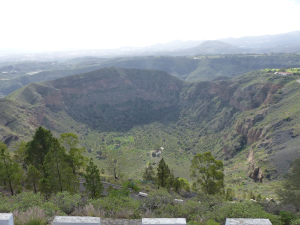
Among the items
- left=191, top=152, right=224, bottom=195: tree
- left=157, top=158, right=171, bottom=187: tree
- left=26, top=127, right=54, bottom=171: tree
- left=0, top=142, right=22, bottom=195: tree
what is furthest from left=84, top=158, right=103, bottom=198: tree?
left=191, top=152, right=224, bottom=195: tree

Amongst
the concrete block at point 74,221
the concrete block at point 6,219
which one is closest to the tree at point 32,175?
the concrete block at point 6,219

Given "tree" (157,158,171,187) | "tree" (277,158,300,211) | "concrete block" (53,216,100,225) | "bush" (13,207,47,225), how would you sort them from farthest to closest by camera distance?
1. "tree" (157,158,171,187)
2. "tree" (277,158,300,211)
3. "bush" (13,207,47,225)
4. "concrete block" (53,216,100,225)

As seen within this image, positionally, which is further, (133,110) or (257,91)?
(133,110)

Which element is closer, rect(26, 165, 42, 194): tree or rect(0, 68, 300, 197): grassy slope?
rect(26, 165, 42, 194): tree

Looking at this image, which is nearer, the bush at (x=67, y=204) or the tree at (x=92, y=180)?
the bush at (x=67, y=204)

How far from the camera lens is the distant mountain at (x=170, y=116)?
5462 centimetres

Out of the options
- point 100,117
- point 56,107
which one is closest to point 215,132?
point 100,117

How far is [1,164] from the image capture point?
2122 cm

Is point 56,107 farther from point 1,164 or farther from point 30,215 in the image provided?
point 30,215

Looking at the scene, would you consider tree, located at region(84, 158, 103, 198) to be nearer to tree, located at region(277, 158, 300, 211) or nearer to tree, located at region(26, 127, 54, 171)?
tree, located at region(26, 127, 54, 171)

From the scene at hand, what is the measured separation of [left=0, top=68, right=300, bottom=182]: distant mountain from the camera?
54625 millimetres

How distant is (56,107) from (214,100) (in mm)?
74042

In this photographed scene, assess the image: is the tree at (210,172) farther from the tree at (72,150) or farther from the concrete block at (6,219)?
the concrete block at (6,219)

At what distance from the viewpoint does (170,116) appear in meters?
109
